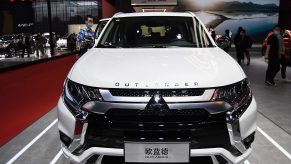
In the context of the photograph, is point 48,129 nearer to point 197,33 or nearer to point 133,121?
point 197,33

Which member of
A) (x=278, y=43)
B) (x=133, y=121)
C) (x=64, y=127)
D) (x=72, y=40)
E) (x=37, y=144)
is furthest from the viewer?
(x=72, y=40)

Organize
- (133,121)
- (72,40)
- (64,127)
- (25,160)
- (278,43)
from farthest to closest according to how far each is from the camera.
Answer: (72,40) < (278,43) < (25,160) < (64,127) < (133,121)

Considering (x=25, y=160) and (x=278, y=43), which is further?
(x=278, y=43)

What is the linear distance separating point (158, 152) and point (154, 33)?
183cm

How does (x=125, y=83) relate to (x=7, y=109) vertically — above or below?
above

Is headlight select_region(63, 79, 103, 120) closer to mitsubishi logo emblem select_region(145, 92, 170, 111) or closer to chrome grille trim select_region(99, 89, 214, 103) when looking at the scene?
chrome grille trim select_region(99, 89, 214, 103)

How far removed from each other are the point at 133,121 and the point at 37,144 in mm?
2214

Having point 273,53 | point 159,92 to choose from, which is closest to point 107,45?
point 159,92

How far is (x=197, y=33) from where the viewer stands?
12.7 feet

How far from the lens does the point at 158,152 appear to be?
230 centimetres

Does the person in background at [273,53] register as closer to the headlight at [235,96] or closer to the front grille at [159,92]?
the headlight at [235,96]

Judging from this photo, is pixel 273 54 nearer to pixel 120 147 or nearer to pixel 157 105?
pixel 157 105

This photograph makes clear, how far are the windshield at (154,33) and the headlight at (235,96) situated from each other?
1152 mm

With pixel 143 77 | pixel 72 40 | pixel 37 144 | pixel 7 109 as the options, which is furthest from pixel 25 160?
pixel 72 40
